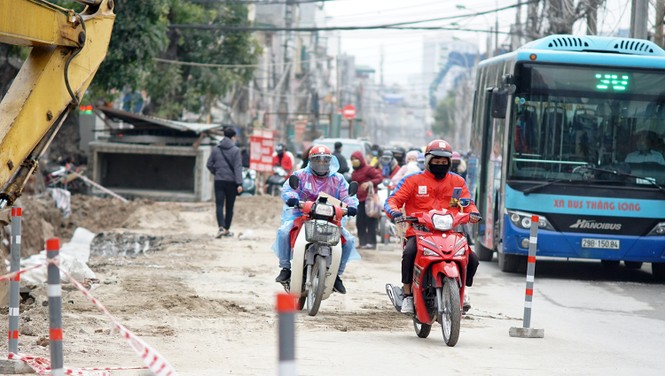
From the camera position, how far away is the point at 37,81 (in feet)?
31.4

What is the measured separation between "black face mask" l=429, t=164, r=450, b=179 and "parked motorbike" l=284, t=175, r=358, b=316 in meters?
1.51

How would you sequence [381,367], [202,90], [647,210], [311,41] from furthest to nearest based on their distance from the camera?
[311,41] < [202,90] < [647,210] < [381,367]

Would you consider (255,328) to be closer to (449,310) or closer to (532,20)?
(449,310)

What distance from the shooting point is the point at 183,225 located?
1056 inches

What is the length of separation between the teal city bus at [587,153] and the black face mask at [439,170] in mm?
6355

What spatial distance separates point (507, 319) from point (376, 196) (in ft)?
30.2

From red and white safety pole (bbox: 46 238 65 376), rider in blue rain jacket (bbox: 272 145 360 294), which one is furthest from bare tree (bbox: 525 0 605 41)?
red and white safety pole (bbox: 46 238 65 376)

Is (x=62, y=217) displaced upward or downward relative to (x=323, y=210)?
downward

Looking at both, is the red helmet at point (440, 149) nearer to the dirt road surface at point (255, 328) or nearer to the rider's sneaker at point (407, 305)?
the rider's sneaker at point (407, 305)

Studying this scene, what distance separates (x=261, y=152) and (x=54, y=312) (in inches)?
1212

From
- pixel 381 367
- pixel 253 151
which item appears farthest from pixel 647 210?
pixel 253 151

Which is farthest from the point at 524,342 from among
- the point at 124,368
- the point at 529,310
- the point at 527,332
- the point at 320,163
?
the point at 124,368

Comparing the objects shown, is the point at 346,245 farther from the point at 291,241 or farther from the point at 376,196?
the point at 376,196

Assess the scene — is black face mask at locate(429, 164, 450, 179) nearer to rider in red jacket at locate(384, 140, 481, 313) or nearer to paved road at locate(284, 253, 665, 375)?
rider in red jacket at locate(384, 140, 481, 313)
